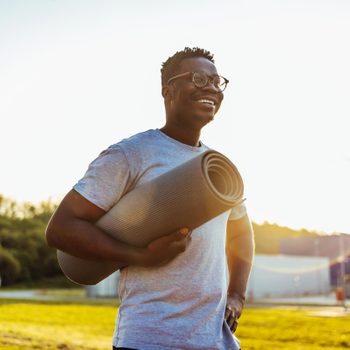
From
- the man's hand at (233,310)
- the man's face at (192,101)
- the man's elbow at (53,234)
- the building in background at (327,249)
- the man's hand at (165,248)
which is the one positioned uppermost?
the building in background at (327,249)

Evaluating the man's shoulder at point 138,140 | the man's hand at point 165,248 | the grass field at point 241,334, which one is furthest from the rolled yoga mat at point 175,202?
the grass field at point 241,334

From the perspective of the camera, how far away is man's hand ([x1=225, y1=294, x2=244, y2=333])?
2.28 m

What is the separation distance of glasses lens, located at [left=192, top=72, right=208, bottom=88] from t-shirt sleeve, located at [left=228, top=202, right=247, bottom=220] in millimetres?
573

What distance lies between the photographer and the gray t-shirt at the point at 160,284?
6.66 feet

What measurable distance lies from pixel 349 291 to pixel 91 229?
41.0 m

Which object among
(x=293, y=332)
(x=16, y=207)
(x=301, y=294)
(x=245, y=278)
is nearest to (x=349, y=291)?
(x=301, y=294)

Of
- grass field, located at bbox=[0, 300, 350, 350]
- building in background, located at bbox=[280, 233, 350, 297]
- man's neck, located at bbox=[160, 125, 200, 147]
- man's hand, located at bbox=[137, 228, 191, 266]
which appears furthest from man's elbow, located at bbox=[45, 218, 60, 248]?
building in background, located at bbox=[280, 233, 350, 297]

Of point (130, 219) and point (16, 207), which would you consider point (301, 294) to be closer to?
point (16, 207)

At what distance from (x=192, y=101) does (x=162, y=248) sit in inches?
24.5

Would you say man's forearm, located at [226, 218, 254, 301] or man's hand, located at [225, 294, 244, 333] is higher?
man's forearm, located at [226, 218, 254, 301]

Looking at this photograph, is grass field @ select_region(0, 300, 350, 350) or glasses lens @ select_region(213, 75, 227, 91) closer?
glasses lens @ select_region(213, 75, 227, 91)

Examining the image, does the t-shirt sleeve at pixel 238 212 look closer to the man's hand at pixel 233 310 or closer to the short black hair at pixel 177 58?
the man's hand at pixel 233 310

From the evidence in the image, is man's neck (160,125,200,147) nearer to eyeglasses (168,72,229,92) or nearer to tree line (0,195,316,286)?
eyeglasses (168,72,229,92)

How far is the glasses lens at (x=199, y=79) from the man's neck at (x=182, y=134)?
0.18m
